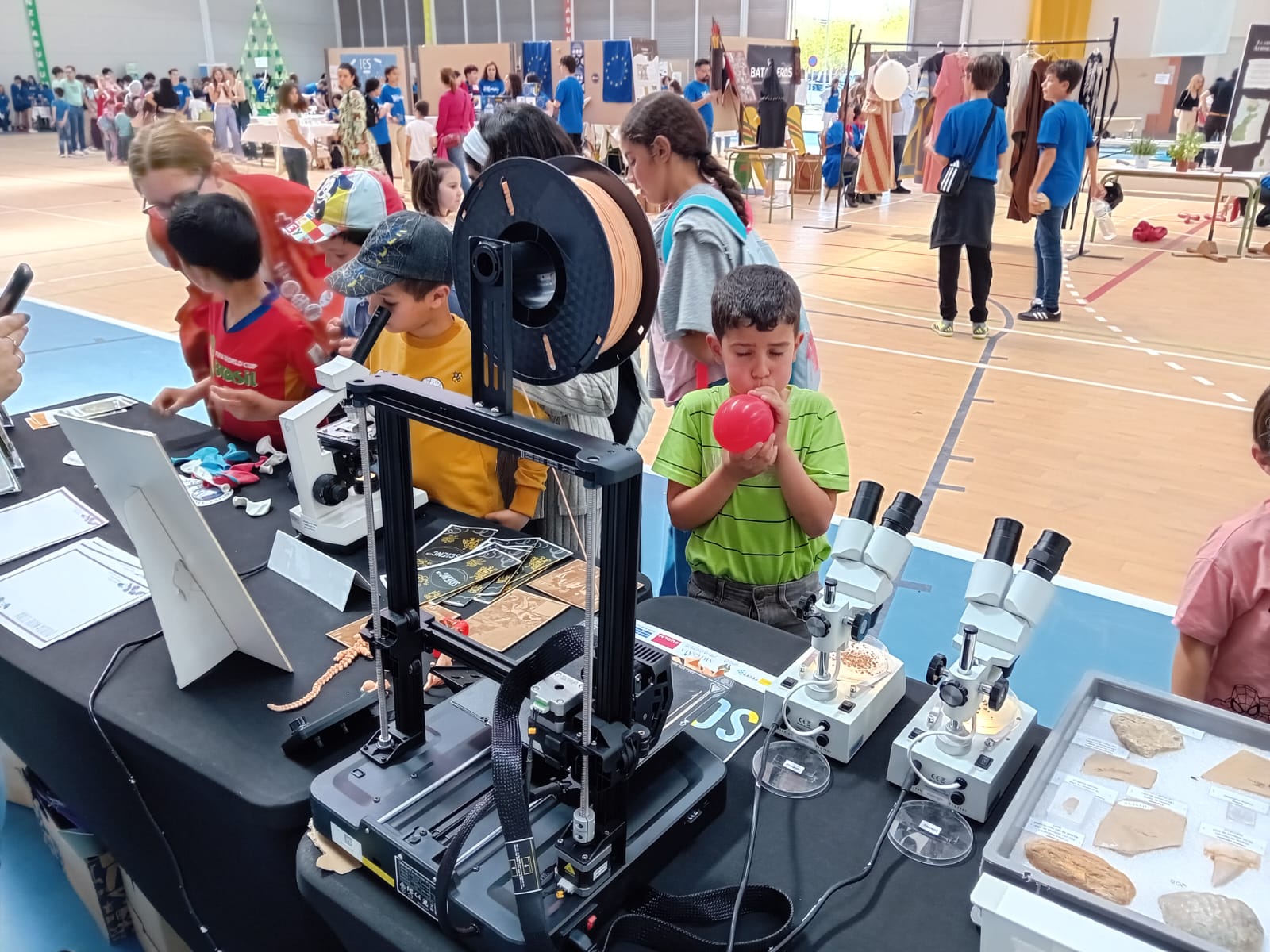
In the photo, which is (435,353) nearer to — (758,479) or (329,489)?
(329,489)

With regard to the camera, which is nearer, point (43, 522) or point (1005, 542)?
point (1005, 542)

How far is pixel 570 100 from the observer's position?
12.4 metres

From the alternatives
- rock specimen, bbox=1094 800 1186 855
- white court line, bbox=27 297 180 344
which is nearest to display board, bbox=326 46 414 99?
white court line, bbox=27 297 180 344

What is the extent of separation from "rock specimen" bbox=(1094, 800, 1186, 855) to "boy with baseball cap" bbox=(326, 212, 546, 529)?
4.17ft

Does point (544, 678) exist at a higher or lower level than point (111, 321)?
higher

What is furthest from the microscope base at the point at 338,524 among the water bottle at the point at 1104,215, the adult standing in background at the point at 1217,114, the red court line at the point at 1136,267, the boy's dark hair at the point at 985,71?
the adult standing in background at the point at 1217,114

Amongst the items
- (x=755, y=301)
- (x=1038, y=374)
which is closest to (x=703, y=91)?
(x=1038, y=374)

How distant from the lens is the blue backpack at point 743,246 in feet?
7.38

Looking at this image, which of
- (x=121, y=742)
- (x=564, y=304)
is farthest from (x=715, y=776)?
(x=121, y=742)

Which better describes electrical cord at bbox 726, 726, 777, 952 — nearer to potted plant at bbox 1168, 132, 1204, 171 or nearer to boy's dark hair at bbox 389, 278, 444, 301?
boy's dark hair at bbox 389, 278, 444, 301

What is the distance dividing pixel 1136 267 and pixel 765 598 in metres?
8.32

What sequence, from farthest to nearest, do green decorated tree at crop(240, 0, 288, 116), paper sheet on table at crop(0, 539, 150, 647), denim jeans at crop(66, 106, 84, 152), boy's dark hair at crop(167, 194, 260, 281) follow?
green decorated tree at crop(240, 0, 288, 116), denim jeans at crop(66, 106, 84, 152), boy's dark hair at crop(167, 194, 260, 281), paper sheet on table at crop(0, 539, 150, 647)

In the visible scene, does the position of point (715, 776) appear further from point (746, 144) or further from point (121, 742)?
point (746, 144)

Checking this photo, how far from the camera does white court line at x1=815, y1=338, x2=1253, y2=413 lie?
479 cm
